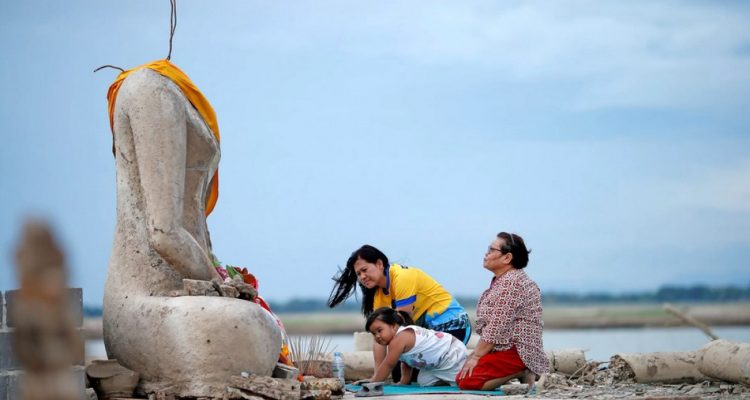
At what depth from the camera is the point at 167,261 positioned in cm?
705

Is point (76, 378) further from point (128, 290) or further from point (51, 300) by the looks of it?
point (51, 300)

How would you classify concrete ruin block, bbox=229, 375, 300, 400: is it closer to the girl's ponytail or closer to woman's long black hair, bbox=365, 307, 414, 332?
woman's long black hair, bbox=365, 307, 414, 332

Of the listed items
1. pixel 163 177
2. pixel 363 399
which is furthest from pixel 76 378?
pixel 363 399

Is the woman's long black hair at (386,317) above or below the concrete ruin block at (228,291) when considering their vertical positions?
below

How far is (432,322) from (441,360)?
725 millimetres

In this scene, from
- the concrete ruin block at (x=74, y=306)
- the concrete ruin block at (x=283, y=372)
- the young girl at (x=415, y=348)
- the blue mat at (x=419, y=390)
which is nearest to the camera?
the concrete ruin block at (x=74, y=306)

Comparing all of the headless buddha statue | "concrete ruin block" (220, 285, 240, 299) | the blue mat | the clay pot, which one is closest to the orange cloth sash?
the headless buddha statue

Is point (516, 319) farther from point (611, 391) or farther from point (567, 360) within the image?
point (567, 360)

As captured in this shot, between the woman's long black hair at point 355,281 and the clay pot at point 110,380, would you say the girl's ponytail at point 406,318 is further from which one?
the clay pot at point 110,380

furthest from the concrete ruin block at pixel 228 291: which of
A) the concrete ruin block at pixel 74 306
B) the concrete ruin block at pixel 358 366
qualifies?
the concrete ruin block at pixel 358 366

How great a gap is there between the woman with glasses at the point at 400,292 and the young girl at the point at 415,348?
449 millimetres

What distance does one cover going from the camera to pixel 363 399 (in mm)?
7457

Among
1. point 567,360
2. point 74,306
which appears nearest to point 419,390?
point 567,360

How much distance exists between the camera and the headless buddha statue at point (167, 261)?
6.73m
